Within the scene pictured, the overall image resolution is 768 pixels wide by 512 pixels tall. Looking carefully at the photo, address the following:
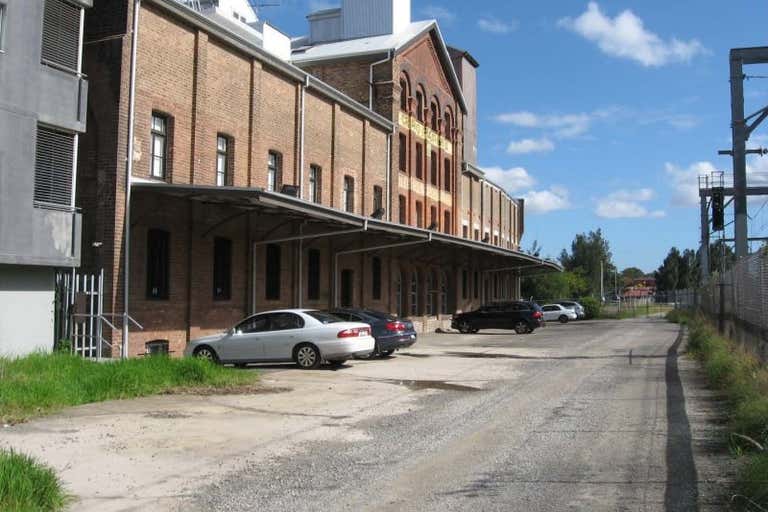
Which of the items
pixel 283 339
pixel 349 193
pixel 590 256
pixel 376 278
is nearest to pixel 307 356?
pixel 283 339

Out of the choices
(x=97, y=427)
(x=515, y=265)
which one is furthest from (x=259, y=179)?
(x=515, y=265)

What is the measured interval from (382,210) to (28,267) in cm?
1877

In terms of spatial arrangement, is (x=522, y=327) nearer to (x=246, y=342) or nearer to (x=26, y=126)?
(x=246, y=342)

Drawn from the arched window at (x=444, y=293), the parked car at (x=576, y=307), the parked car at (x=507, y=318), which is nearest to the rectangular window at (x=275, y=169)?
the parked car at (x=507, y=318)

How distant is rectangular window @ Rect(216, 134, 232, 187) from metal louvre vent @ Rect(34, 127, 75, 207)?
636 centimetres

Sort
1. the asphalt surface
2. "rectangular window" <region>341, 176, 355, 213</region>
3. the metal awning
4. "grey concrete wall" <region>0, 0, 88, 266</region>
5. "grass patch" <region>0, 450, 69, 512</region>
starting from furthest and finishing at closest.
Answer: "rectangular window" <region>341, 176, 355, 213</region> → the metal awning → "grey concrete wall" <region>0, 0, 88, 266</region> → the asphalt surface → "grass patch" <region>0, 450, 69, 512</region>

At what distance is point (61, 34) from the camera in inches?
676

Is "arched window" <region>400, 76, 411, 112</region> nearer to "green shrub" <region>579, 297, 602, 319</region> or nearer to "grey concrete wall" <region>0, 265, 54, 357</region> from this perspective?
"grey concrete wall" <region>0, 265, 54, 357</region>

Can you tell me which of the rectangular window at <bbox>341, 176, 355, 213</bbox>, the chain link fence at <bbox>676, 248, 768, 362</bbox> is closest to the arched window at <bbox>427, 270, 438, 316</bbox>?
the rectangular window at <bbox>341, 176, 355, 213</bbox>

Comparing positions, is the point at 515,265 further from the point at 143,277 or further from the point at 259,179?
the point at 143,277

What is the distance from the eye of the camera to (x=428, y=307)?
42.2 m

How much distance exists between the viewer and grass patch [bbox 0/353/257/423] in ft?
37.7

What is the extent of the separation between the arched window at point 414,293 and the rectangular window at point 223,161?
17.3 m

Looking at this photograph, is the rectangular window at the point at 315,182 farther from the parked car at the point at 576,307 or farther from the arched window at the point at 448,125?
the parked car at the point at 576,307
